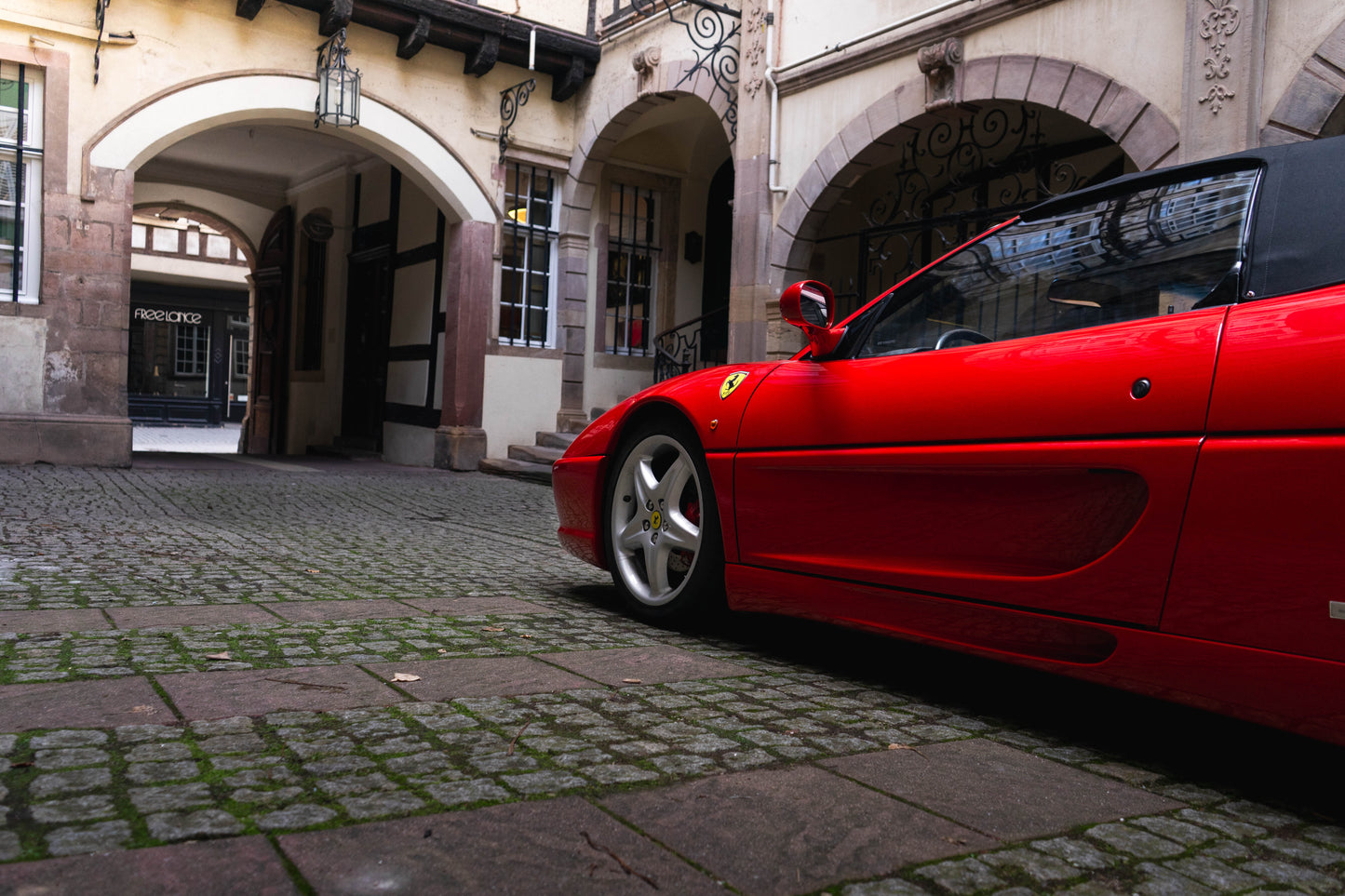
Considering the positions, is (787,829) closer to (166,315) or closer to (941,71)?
(941,71)

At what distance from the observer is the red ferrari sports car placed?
84.4 inches

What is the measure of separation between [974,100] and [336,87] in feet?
22.7

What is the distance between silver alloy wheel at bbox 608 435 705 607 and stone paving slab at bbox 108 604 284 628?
1.20 metres

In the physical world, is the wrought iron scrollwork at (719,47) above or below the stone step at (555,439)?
above

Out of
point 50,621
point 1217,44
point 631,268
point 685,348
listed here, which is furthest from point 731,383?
point 631,268

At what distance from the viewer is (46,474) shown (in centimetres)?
970

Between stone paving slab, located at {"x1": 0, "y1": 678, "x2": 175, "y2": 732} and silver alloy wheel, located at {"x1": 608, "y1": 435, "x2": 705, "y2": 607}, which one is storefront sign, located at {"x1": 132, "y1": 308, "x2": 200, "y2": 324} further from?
stone paving slab, located at {"x1": 0, "y1": 678, "x2": 175, "y2": 732}

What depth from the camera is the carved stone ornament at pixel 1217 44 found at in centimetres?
718

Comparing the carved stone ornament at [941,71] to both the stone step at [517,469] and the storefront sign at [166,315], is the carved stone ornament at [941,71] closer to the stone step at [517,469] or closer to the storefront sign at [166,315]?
the stone step at [517,469]

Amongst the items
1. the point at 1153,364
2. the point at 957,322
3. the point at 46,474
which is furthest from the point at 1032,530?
the point at 46,474

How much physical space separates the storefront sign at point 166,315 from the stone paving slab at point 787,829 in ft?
115

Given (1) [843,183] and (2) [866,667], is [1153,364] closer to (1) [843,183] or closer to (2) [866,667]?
(2) [866,667]

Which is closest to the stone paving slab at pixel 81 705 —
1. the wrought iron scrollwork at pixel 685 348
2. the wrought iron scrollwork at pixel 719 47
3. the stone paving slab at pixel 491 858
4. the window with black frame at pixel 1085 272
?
the stone paving slab at pixel 491 858

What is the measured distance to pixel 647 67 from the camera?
12758mm
